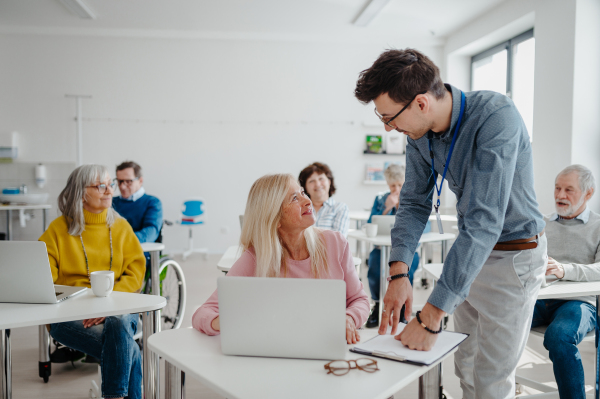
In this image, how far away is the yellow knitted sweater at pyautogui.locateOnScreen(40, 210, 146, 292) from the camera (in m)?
2.18

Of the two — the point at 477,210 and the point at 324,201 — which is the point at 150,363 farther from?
the point at 324,201

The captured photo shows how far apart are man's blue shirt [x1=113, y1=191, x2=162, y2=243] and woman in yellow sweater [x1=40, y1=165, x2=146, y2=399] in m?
1.10

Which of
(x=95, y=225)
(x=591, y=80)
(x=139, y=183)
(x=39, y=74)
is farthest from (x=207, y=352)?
(x=39, y=74)

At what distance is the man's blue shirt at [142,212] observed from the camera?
349cm

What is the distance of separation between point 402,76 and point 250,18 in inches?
218

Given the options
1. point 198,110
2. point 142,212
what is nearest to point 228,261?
point 142,212

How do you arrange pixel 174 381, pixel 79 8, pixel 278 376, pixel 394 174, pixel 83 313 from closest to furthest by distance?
pixel 278 376 < pixel 174 381 < pixel 83 313 < pixel 394 174 < pixel 79 8

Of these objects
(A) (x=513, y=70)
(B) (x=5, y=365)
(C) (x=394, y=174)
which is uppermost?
(A) (x=513, y=70)

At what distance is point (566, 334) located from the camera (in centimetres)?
198

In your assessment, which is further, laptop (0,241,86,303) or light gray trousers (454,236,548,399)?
laptop (0,241,86,303)

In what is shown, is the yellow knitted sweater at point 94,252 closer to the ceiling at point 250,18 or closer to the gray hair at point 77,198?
the gray hair at point 77,198

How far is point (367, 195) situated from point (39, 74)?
5.15 metres

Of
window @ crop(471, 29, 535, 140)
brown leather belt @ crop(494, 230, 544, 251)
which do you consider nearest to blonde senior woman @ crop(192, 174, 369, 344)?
brown leather belt @ crop(494, 230, 544, 251)

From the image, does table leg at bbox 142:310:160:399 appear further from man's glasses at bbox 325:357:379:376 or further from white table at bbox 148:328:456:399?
man's glasses at bbox 325:357:379:376
